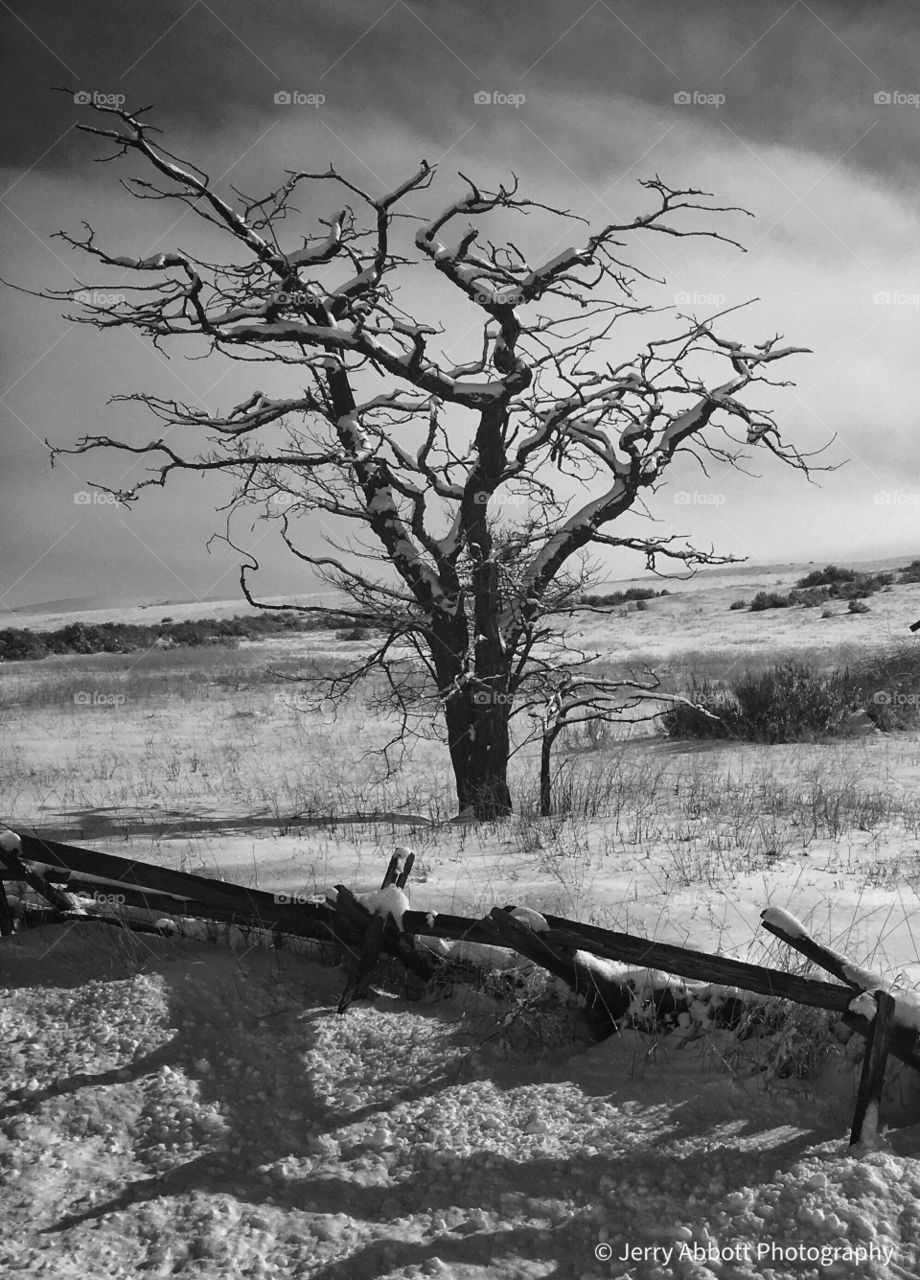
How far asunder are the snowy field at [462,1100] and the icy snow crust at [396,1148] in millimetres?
10

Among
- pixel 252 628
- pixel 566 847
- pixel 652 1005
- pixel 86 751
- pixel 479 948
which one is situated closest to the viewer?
pixel 652 1005

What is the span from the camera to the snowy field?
9.55 ft

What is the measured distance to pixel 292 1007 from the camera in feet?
14.3

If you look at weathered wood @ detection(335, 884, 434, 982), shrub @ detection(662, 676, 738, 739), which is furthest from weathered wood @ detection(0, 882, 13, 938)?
shrub @ detection(662, 676, 738, 739)

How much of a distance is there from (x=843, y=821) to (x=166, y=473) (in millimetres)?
6937

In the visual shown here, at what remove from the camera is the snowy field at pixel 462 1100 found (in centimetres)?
291

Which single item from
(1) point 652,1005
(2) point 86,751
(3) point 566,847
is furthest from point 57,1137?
(2) point 86,751

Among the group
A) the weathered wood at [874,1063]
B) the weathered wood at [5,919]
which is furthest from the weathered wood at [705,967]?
the weathered wood at [5,919]

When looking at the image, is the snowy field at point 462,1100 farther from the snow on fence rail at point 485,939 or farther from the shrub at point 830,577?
the shrub at point 830,577

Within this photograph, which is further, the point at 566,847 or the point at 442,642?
the point at 442,642

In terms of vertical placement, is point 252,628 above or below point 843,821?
above

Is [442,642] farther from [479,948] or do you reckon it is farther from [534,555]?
[479,948]

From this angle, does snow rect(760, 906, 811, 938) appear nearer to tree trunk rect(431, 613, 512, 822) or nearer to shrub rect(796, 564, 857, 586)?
tree trunk rect(431, 613, 512, 822)

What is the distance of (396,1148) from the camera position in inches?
135
